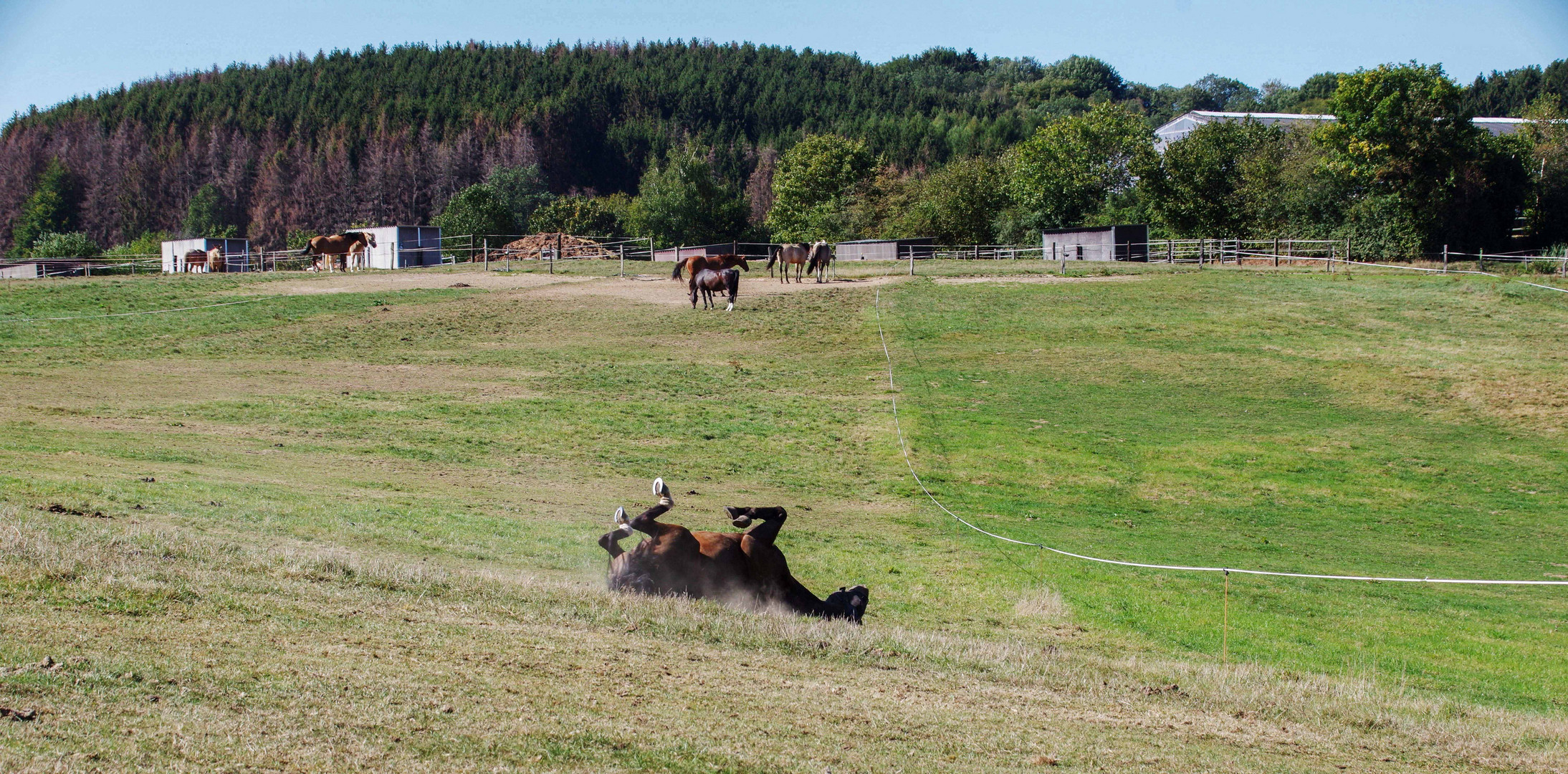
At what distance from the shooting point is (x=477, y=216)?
8750 cm

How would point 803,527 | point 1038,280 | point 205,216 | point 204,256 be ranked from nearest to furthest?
point 803,527, point 1038,280, point 204,256, point 205,216

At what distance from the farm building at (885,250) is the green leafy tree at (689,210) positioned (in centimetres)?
3874

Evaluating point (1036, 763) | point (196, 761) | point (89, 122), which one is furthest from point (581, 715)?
point (89, 122)

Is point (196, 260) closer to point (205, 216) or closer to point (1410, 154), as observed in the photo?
point (1410, 154)

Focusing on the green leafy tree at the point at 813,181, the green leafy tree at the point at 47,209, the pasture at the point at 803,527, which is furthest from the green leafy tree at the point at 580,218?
the green leafy tree at the point at 47,209

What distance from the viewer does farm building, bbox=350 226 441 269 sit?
202ft

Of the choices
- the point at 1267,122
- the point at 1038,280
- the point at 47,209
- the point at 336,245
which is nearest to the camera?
the point at 1038,280

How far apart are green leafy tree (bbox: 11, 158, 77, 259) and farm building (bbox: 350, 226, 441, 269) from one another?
10918 cm

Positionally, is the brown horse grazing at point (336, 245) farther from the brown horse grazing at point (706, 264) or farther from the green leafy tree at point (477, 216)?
the brown horse grazing at point (706, 264)

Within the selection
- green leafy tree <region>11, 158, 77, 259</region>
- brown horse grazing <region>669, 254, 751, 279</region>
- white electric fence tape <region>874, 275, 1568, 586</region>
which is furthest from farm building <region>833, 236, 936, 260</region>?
green leafy tree <region>11, 158, 77, 259</region>

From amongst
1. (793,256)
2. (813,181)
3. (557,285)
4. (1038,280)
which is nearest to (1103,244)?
(1038,280)

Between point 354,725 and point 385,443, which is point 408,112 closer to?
point 385,443

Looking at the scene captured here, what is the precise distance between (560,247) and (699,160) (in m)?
42.9

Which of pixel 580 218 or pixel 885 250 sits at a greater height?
pixel 580 218
